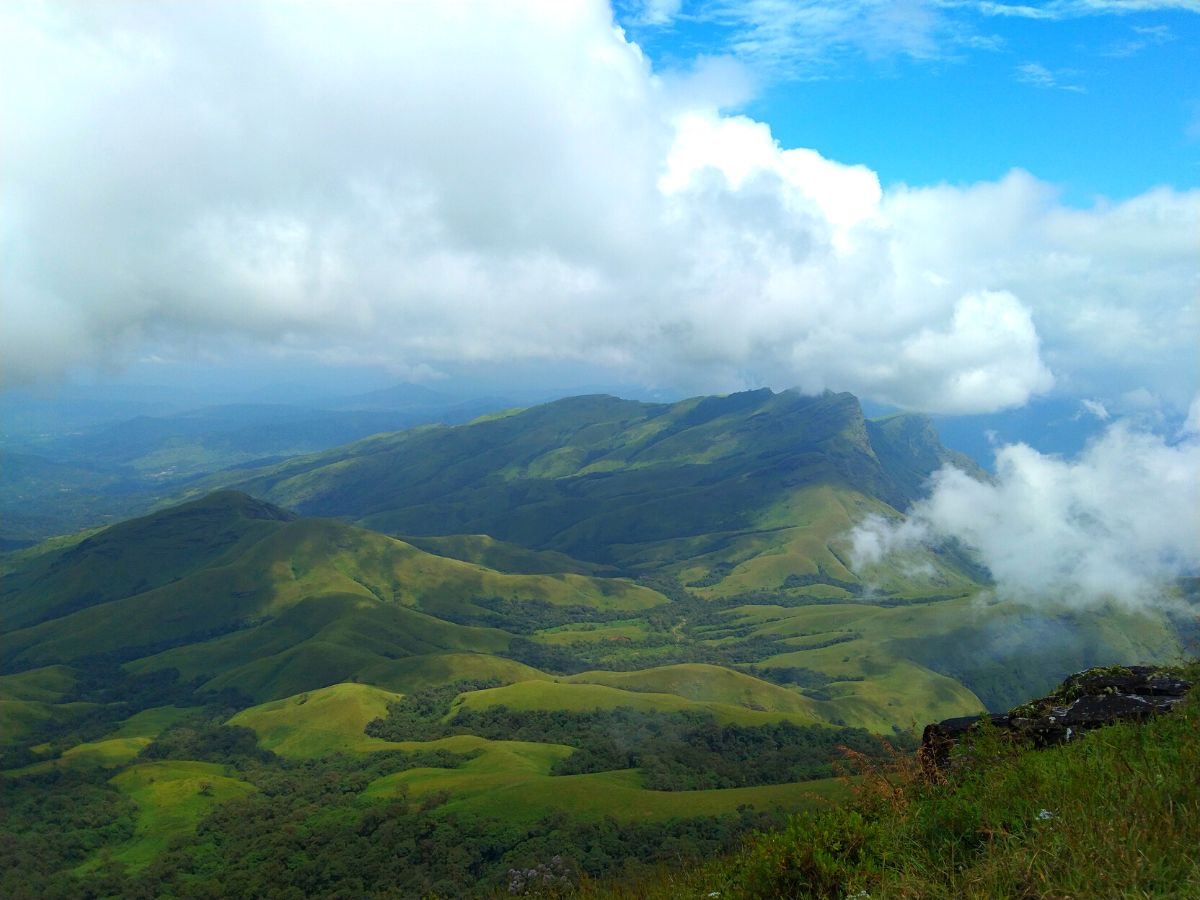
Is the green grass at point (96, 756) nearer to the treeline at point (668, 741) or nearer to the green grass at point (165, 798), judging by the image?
the green grass at point (165, 798)

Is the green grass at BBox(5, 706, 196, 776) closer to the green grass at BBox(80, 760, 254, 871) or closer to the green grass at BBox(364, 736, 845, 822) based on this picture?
the green grass at BBox(80, 760, 254, 871)

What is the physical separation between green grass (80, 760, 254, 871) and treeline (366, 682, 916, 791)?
45.6m

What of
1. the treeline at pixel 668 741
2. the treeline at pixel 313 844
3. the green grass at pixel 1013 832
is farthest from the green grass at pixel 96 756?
the green grass at pixel 1013 832

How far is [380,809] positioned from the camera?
117375 mm

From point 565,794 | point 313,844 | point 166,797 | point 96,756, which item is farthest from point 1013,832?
point 96,756

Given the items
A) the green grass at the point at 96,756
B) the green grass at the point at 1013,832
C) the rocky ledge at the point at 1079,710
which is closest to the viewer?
the green grass at the point at 1013,832

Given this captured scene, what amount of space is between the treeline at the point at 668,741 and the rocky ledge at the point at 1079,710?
383 ft

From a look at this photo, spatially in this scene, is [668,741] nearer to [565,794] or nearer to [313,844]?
[565,794]

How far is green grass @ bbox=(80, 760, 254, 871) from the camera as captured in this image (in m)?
127

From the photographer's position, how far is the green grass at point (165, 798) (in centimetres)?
12694

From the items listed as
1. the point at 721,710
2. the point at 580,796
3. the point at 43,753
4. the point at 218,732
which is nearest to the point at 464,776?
the point at 580,796

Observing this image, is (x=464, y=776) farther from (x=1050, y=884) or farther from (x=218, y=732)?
(x=1050, y=884)

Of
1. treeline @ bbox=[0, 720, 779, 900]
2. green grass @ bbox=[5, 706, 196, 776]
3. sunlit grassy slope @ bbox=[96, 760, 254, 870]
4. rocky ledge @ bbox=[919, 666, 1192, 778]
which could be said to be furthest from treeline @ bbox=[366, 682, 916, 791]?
rocky ledge @ bbox=[919, 666, 1192, 778]

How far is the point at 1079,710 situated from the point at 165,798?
177 meters
